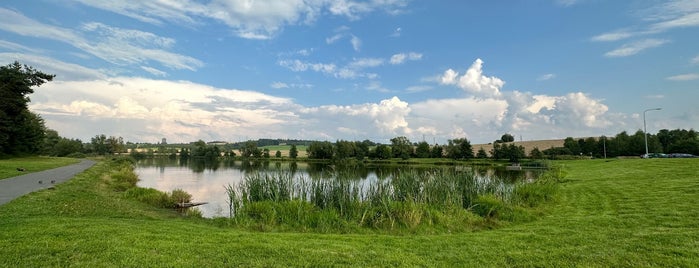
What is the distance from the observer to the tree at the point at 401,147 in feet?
328

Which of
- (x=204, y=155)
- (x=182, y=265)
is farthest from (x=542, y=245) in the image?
(x=204, y=155)

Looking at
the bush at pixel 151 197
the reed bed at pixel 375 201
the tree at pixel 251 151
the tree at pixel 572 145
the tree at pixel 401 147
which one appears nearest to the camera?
the reed bed at pixel 375 201

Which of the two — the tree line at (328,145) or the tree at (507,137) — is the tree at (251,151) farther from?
the tree at (507,137)

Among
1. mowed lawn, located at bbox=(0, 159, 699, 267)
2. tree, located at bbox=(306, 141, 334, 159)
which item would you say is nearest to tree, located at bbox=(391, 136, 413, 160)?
tree, located at bbox=(306, 141, 334, 159)

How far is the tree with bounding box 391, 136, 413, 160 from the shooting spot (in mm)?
100000

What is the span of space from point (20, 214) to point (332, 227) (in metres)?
7.79

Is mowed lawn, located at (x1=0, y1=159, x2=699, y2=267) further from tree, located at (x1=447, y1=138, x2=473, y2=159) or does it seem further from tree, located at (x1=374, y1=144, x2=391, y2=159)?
tree, located at (x1=374, y1=144, x2=391, y2=159)

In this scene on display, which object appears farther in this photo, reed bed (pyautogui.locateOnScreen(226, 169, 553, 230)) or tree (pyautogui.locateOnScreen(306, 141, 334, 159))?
tree (pyautogui.locateOnScreen(306, 141, 334, 159))

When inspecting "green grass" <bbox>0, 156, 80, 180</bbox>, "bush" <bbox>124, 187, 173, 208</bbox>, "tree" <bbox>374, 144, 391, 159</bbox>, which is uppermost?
"tree" <bbox>374, 144, 391, 159</bbox>

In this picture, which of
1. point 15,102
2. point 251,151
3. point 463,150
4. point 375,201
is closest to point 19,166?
point 15,102

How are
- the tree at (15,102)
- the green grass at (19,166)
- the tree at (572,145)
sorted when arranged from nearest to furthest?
the green grass at (19,166)
the tree at (15,102)
the tree at (572,145)

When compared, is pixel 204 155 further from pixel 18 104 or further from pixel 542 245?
pixel 542 245

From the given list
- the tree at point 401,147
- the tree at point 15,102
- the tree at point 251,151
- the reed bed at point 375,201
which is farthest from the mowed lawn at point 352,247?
the tree at point 251,151

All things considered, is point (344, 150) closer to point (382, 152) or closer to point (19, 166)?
point (382, 152)
